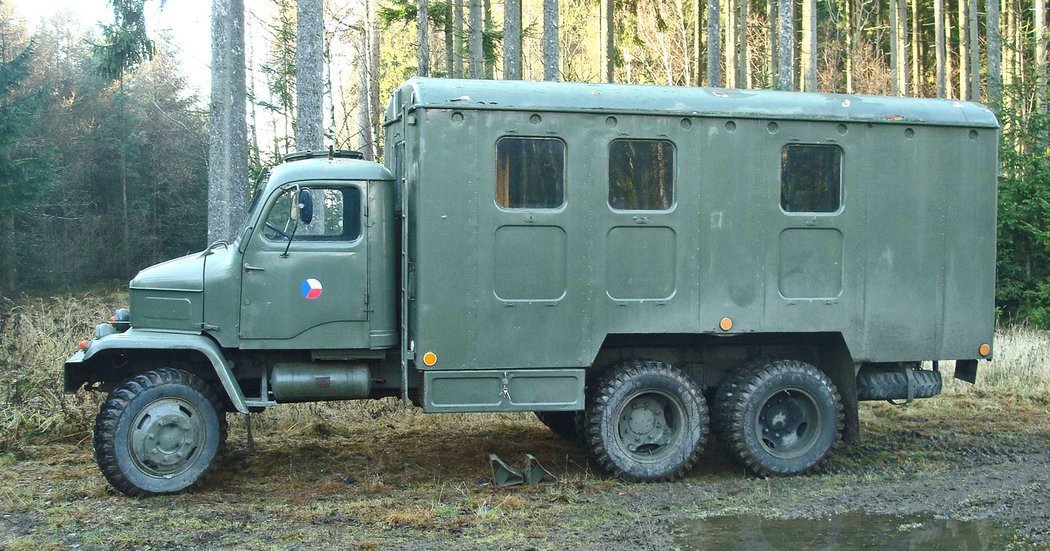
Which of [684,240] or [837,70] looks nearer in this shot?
[684,240]

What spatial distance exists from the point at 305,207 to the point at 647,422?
3.41m

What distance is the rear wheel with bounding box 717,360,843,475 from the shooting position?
8438mm

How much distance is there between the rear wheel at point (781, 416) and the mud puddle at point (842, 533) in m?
1.37

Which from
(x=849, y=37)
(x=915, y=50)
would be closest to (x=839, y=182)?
(x=915, y=50)

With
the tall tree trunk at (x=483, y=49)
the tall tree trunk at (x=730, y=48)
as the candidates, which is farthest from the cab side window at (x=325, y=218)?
the tall tree trunk at (x=730, y=48)

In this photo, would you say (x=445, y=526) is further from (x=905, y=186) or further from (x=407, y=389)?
(x=905, y=186)

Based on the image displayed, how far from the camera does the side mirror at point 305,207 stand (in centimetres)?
776

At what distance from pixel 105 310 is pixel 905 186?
1229cm

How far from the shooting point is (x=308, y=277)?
7.82 metres

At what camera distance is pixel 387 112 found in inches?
348

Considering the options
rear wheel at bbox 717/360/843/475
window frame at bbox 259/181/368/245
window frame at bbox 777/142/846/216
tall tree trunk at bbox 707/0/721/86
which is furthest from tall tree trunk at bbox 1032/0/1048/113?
window frame at bbox 259/181/368/245

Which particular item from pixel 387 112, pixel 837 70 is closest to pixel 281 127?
Result: pixel 837 70

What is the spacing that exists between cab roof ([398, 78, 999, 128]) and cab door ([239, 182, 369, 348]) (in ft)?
3.60

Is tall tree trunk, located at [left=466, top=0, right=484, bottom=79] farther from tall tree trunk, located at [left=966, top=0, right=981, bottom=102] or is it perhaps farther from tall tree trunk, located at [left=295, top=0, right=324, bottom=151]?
tall tree trunk, located at [left=966, top=0, right=981, bottom=102]
